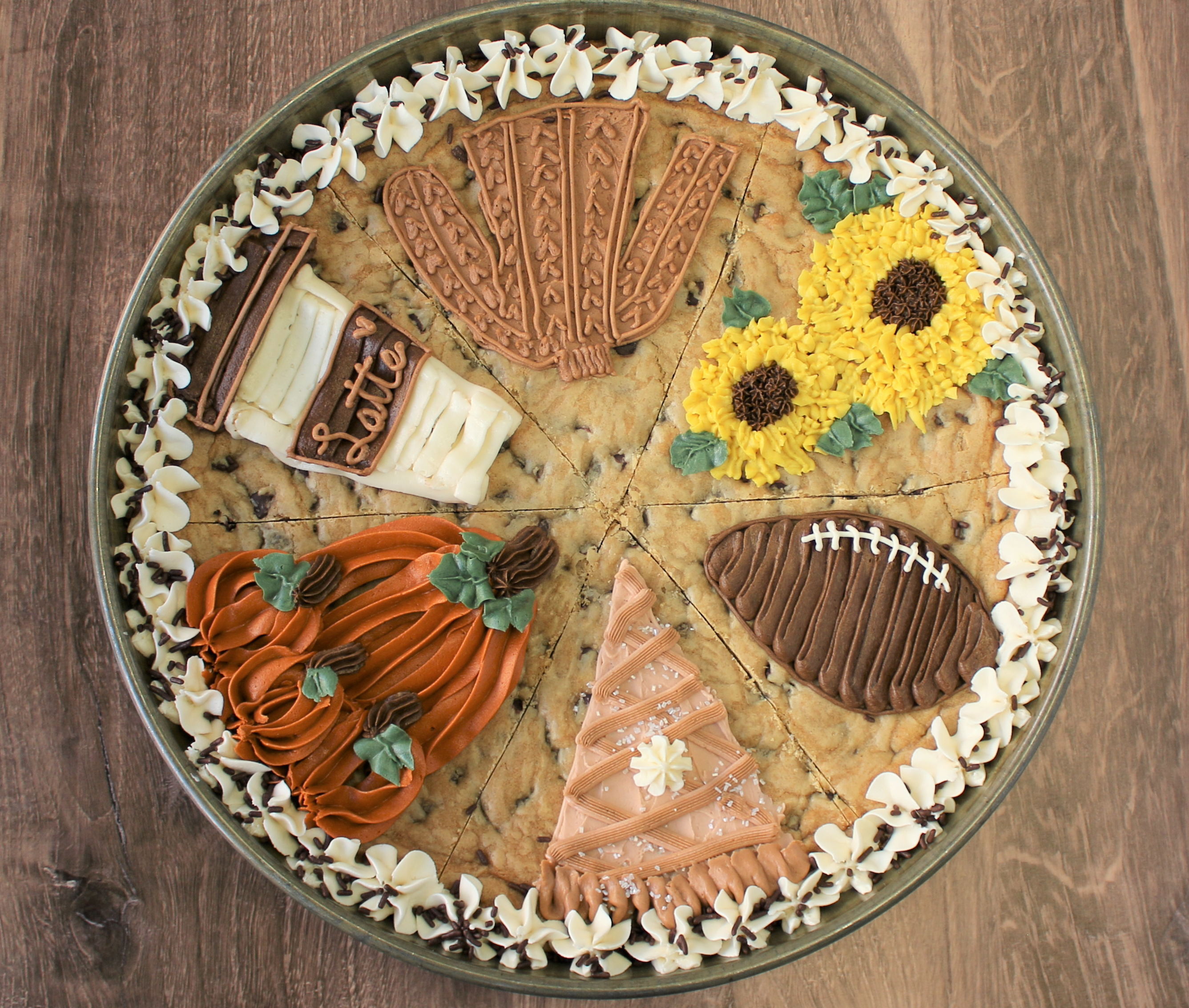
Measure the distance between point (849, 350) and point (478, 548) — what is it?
1.66 meters

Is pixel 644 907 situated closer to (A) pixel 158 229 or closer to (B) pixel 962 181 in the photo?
(B) pixel 962 181

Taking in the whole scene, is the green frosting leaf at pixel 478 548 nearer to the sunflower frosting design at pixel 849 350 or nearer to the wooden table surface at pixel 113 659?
the sunflower frosting design at pixel 849 350

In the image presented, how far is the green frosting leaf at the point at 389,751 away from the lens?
3.04 metres

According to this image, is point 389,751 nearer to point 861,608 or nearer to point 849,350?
point 861,608

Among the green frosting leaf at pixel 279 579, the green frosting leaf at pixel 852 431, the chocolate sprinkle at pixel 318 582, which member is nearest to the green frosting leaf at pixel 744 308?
the green frosting leaf at pixel 852 431

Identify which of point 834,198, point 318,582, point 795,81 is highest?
point 795,81

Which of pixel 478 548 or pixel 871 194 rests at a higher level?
pixel 871 194

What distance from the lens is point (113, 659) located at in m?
3.61

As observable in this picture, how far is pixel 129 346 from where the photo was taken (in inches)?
121

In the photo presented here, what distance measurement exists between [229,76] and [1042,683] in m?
4.20

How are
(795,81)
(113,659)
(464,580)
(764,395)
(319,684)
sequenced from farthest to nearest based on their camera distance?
(113,659)
(795,81)
(764,395)
(464,580)
(319,684)

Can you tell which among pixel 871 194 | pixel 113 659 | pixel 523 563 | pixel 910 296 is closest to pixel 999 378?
pixel 910 296

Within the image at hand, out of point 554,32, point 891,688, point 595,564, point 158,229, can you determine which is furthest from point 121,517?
point 891,688

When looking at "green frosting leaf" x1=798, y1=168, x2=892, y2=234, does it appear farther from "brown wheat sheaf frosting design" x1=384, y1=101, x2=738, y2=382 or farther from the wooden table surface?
the wooden table surface
